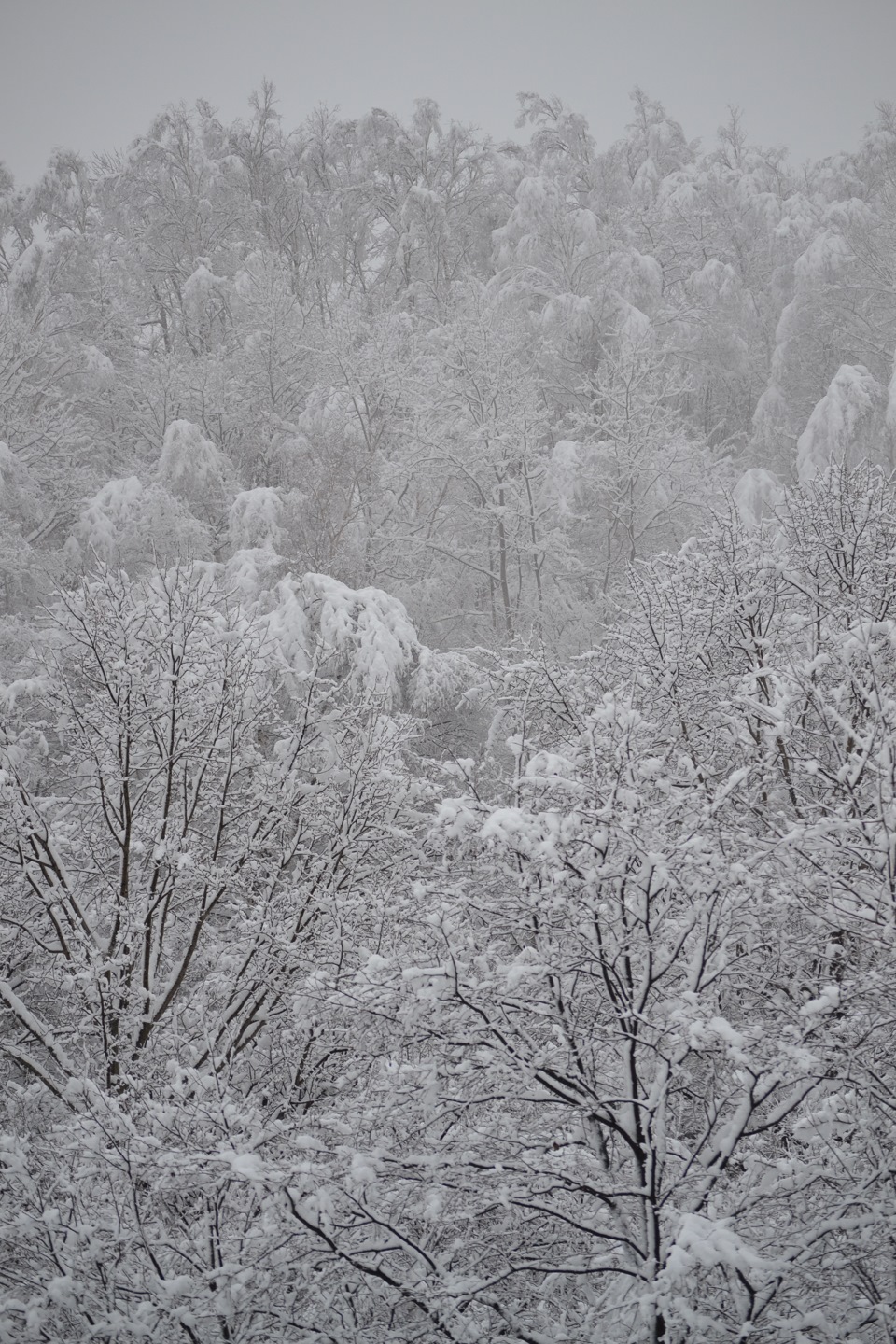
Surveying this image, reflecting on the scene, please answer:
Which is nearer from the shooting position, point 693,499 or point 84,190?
point 693,499

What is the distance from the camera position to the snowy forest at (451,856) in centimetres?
372

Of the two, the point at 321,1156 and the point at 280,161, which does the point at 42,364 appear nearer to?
the point at 280,161

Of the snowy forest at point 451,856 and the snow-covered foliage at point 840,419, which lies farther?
the snow-covered foliage at point 840,419

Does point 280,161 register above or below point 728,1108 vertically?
above

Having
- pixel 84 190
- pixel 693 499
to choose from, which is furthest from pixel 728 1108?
pixel 84 190

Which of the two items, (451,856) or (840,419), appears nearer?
(451,856)

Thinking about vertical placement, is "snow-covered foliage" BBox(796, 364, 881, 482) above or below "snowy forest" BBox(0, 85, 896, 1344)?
above

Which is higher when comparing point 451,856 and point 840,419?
point 840,419

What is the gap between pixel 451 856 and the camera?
5.33m

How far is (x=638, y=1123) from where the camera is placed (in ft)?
12.9

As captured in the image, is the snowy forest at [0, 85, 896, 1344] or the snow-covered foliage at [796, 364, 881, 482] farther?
the snow-covered foliage at [796, 364, 881, 482]

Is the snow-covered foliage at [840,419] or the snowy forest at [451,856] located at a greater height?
the snow-covered foliage at [840,419]

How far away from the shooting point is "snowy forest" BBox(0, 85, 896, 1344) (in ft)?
12.2

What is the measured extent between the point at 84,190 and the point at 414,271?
8787 millimetres
